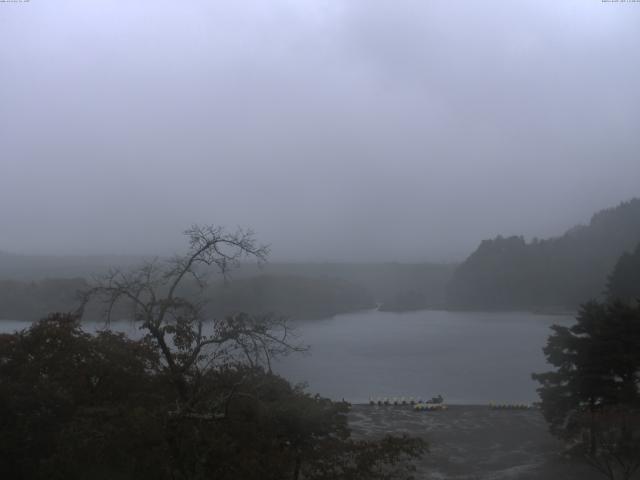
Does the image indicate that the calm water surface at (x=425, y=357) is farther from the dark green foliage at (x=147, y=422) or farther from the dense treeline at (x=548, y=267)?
the dark green foliage at (x=147, y=422)

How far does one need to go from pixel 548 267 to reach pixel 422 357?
51.6 feet

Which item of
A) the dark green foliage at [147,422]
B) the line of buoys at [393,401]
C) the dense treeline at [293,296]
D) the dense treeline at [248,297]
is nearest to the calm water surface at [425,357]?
the line of buoys at [393,401]

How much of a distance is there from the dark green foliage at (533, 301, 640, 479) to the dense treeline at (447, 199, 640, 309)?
77.7 ft

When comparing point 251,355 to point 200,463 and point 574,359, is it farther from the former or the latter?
point 574,359

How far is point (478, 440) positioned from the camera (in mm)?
10773

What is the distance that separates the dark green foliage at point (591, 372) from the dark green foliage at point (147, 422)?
5214 mm

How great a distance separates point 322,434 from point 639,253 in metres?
20.4

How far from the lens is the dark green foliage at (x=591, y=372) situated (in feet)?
28.7

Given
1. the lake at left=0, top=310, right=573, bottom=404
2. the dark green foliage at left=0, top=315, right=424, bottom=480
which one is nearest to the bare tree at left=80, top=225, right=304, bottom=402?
the dark green foliage at left=0, top=315, right=424, bottom=480

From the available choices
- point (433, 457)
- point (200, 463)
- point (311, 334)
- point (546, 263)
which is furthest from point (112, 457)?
point (546, 263)

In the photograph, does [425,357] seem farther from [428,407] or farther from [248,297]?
[428,407]

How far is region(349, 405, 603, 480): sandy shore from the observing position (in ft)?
28.2

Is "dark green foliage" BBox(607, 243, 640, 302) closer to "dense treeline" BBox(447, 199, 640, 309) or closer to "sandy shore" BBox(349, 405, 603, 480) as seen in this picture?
"sandy shore" BBox(349, 405, 603, 480)

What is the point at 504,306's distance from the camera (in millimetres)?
37656
